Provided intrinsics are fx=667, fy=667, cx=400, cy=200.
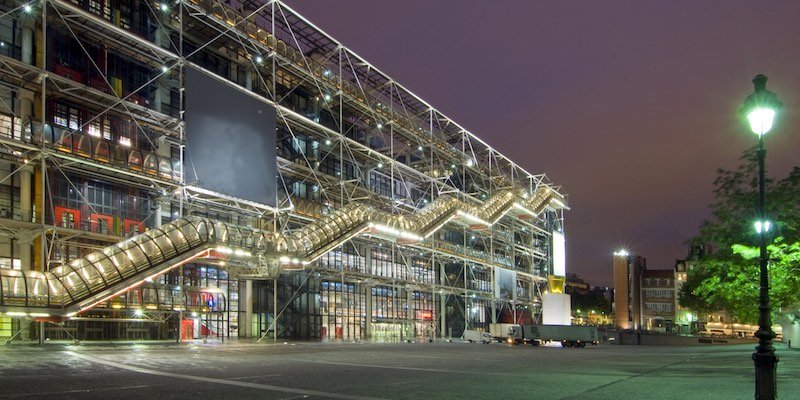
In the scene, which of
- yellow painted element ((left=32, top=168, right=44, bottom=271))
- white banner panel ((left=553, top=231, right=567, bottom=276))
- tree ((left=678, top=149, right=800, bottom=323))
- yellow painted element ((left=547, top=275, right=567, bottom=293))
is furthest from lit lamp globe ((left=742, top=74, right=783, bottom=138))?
white banner panel ((left=553, top=231, right=567, bottom=276))

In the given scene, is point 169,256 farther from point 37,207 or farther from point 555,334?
point 555,334

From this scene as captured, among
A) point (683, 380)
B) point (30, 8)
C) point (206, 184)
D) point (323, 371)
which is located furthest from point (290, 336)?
point (683, 380)

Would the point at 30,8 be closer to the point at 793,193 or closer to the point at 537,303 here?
the point at 793,193

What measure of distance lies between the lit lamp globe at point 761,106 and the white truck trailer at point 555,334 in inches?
1474

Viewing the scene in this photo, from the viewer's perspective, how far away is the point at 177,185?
3219 cm

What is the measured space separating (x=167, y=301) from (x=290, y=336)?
13.0m

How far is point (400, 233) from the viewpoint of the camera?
136ft

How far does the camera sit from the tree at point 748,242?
21.1 metres

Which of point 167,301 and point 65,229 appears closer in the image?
point 65,229

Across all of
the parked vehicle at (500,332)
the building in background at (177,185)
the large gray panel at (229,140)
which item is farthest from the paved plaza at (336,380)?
the parked vehicle at (500,332)

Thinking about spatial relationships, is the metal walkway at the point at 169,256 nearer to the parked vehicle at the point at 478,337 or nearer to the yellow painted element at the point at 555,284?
the parked vehicle at the point at 478,337

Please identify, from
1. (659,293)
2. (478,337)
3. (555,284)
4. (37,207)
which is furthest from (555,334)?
(659,293)

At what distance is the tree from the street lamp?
1120 centimetres

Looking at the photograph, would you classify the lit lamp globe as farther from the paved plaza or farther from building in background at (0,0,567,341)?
building in background at (0,0,567,341)
